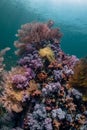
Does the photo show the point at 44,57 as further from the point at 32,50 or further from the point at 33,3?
the point at 33,3

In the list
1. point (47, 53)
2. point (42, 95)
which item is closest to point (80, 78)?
point (42, 95)

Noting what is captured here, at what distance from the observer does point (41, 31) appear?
329 inches

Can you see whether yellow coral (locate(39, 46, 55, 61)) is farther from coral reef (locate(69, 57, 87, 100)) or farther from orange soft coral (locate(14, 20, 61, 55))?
coral reef (locate(69, 57, 87, 100))

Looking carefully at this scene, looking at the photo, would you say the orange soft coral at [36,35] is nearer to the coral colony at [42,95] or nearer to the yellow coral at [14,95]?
the coral colony at [42,95]

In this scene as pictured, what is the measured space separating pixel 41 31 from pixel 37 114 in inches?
141

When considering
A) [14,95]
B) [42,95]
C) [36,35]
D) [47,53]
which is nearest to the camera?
[42,95]

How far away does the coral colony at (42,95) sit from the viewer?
592cm

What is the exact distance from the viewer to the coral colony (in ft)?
19.4

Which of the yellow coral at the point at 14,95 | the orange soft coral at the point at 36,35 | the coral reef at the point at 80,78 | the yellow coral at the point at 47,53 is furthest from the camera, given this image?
the orange soft coral at the point at 36,35

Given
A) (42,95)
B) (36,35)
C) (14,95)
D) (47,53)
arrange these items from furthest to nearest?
(36,35), (47,53), (14,95), (42,95)

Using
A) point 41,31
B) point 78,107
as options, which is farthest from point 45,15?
point 78,107

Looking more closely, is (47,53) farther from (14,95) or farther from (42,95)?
(14,95)

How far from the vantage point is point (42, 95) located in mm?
6332

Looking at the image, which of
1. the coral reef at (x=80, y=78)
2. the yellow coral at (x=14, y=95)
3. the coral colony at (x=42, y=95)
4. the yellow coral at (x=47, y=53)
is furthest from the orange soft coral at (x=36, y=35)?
the coral reef at (x=80, y=78)
